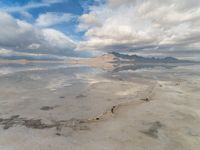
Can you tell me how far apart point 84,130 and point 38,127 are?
4205 mm

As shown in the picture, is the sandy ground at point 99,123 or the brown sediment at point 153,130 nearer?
the sandy ground at point 99,123

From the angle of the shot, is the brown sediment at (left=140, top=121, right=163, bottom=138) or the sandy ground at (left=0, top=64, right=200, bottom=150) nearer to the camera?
the sandy ground at (left=0, top=64, right=200, bottom=150)

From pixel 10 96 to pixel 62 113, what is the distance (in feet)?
40.4

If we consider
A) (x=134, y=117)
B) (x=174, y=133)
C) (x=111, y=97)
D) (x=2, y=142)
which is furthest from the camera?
(x=111, y=97)

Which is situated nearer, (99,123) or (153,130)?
(153,130)

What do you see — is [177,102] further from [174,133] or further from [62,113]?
[62,113]

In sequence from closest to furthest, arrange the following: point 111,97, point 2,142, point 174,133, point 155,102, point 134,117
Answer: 1. point 2,142
2. point 174,133
3. point 134,117
4. point 155,102
5. point 111,97

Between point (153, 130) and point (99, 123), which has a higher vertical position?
point (99, 123)

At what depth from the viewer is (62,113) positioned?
20.2 metres

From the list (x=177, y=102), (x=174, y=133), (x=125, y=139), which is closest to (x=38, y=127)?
(x=125, y=139)

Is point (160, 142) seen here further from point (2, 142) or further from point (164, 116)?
point (2, 142)

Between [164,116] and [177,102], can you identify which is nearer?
[164,116]

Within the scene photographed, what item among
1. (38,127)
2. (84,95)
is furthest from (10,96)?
(38,127)

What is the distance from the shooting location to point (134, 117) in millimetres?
19125
